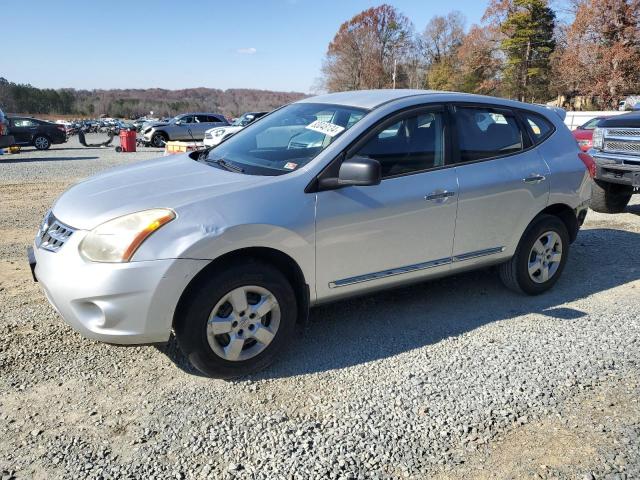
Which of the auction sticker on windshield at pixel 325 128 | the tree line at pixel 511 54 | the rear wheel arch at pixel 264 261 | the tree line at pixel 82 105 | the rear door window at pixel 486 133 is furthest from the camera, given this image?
the tree line at pixel 82 105

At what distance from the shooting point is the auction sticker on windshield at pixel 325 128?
3.55m

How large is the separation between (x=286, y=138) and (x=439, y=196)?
121 cm

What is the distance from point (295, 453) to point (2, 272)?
12.5ft

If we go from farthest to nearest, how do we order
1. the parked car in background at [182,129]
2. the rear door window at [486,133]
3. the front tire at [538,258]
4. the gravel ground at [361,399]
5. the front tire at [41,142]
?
the parked car in background at [182,129] → the front tire at [41,142] → the front tire at [538,258] → the rear door window at [486,133] → the gravel ground at [361,399]

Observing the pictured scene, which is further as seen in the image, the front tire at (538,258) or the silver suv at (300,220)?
the front tire at (538,258)

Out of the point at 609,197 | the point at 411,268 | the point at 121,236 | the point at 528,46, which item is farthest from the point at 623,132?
the point at 528,46

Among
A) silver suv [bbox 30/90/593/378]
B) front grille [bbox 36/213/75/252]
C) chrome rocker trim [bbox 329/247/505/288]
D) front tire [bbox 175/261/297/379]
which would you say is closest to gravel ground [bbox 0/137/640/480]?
front tire [bbox 175/261/297/379]

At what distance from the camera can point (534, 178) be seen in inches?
167

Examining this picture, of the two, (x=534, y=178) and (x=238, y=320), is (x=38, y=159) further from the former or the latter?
(x=534, y=178)

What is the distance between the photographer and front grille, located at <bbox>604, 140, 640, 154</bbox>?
7116 millimetres

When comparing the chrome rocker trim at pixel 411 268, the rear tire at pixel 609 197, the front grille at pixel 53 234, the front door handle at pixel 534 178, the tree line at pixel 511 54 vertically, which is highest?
the tree line at pixel 511 54

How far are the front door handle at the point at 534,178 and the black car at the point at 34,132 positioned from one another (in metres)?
21.9

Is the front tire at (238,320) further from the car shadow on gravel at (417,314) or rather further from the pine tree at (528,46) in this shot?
the pine tree at (528,46)

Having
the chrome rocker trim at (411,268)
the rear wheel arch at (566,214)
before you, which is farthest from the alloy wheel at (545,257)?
the chrome rocker trim at (411,268)
